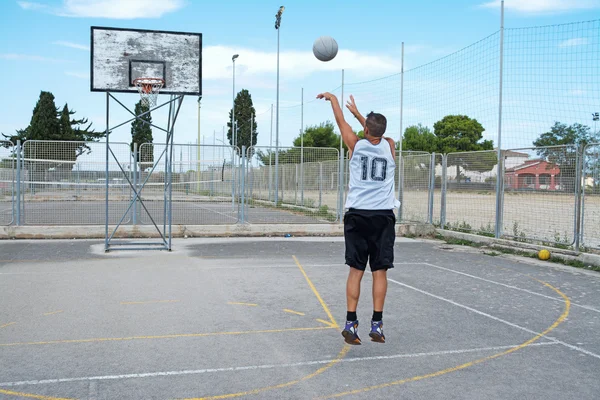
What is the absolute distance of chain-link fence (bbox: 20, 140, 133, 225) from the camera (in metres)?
15.2

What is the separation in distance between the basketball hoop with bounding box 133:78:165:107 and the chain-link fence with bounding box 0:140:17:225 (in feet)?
17.2

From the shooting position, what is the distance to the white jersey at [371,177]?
522cm

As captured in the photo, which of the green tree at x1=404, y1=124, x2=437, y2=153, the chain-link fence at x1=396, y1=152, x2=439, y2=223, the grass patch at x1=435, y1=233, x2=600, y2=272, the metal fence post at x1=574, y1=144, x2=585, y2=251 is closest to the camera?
the grass patch at x1=435, y1=233, x2=600, y2=272

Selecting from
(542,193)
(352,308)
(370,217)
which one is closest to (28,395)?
(352,308)

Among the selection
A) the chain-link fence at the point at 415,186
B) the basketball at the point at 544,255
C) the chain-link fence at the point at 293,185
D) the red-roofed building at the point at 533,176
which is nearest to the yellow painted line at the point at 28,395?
the basketball at the point at 544,255

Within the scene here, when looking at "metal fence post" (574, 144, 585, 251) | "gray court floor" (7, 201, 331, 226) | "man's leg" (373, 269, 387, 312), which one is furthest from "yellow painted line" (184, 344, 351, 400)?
"gray court floor" (7, 201, 331, 226)

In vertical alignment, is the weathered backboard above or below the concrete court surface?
above

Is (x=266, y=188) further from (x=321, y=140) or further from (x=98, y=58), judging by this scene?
(x=321, y=140)

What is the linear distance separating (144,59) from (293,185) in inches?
482

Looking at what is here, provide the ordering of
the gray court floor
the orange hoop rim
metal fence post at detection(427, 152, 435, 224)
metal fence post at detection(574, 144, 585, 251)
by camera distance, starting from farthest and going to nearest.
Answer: metal fence post at detection(427, 152, 435, 224)
the gray court floor
the orange hoop rim
metal fence post at detection(574, 144, 585, 251)

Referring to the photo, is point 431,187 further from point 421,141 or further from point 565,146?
point 421,141

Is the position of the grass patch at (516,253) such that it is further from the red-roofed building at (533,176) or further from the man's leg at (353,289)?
the man's leg at (353,289)

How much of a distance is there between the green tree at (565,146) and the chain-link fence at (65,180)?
33.3ft

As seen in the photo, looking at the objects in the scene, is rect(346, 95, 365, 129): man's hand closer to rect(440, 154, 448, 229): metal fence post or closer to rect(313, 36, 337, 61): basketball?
rect(313, 36, 337, 61): basketball
